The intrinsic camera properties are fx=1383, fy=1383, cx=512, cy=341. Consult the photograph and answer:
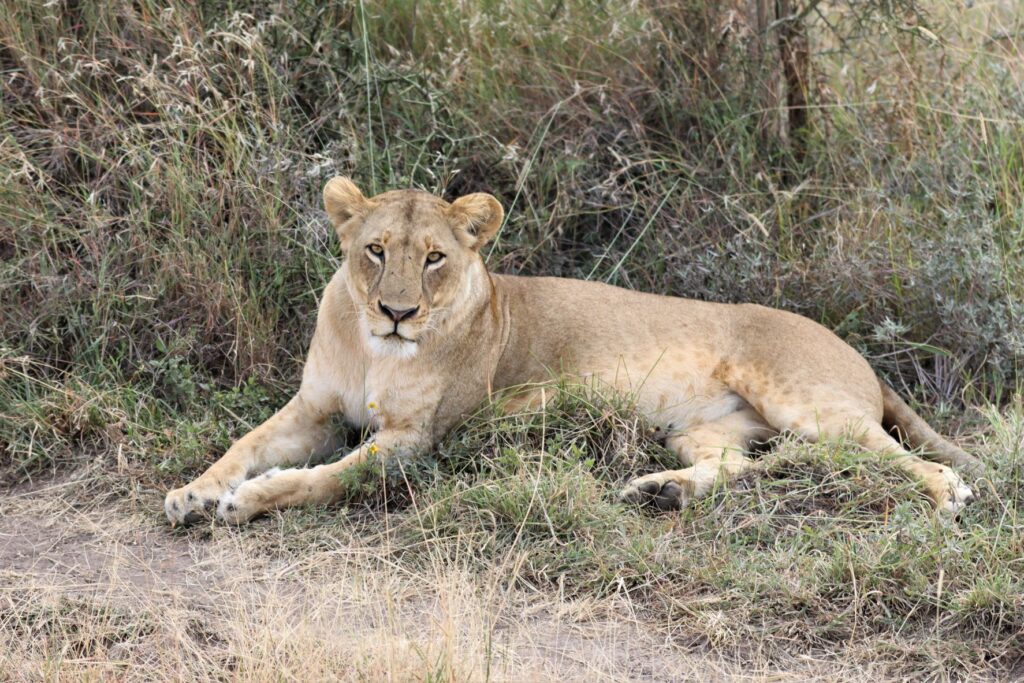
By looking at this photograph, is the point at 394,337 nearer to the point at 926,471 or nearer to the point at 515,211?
the point at 515,211

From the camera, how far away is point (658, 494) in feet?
13.0

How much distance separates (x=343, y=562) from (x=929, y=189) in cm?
282

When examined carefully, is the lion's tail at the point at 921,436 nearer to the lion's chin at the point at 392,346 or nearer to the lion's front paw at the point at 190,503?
the lion's chin at the point at 392,346

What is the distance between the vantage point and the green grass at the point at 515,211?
3992mm

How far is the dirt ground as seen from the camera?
300 cm

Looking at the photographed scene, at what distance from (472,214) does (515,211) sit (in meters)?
1.16

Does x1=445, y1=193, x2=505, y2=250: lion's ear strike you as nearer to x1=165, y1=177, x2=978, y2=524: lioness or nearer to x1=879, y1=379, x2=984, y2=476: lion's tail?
x1=165, y1=177, x2=978, y2=524: lioness

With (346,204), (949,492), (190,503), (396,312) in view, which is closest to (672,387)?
(949,492)

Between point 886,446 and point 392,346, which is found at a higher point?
point 392,346

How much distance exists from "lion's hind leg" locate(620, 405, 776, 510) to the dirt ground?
56 centimetres

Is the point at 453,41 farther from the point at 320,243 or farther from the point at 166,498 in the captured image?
the point at 166,498

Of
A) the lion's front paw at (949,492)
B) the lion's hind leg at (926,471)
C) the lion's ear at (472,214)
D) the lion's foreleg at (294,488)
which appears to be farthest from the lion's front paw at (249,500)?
the lion's front paw at (949,492)

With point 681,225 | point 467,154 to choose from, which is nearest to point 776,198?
point 681,225

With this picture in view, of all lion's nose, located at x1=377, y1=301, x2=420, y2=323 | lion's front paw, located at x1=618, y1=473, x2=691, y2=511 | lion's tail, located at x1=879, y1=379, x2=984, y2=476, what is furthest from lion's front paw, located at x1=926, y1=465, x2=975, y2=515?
lion's nose, located at x1=377, y1=301, x2=420, y2=323
